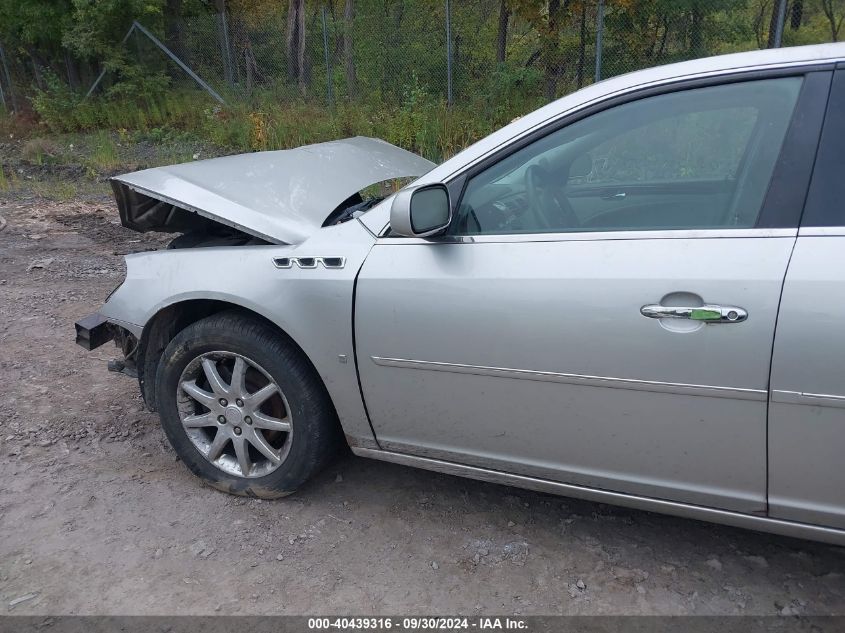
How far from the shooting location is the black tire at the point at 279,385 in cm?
299

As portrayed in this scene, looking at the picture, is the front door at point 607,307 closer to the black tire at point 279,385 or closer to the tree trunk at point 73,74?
the black tire at point 279,385

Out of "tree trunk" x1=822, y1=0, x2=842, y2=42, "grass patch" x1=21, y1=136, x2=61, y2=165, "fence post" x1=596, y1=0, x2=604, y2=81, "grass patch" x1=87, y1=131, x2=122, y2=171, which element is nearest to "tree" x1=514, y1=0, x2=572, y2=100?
"fence post" x1=596, y1=0, x2=604, y2=81

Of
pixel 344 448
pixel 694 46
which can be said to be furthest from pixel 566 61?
pixel 344 448

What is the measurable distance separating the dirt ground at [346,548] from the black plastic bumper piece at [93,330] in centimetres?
57

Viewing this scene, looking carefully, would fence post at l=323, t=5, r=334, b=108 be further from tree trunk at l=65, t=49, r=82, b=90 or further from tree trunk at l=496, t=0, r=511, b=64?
tree trunk at l=65, t=49, r=82, b=90

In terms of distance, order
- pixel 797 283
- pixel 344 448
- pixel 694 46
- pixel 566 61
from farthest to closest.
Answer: pixel 566 61, pixel 694 46, pixel 344 448, pixel 797 283

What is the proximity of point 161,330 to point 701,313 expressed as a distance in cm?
238

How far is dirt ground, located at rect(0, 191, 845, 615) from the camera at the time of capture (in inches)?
104

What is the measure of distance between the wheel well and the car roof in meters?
1.27

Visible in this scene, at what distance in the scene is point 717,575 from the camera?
2.71 m

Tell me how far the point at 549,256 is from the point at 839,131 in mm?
950

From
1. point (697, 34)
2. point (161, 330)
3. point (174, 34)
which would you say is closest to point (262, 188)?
point (161, 330)

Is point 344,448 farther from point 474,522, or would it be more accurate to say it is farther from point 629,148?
point 629,148

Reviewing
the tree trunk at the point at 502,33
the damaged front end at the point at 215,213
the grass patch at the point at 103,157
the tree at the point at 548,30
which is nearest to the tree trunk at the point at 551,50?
the tree at the point at 548,30
